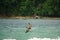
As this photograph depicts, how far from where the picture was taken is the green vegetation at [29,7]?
2286 inches

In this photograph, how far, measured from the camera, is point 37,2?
61.5 metres

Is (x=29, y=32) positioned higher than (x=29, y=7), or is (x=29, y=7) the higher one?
(x=29, y=32)

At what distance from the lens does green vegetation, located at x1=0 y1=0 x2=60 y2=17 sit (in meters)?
58.1

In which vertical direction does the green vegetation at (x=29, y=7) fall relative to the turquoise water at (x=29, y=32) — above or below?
below

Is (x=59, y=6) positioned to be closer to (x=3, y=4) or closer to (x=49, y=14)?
(x=49, y=14)

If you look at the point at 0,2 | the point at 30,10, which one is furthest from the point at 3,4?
the point at 30,10

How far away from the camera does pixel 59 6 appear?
192 ft

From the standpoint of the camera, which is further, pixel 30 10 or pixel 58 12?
pixel 30 10

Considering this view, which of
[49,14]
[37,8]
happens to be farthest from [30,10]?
[49,14]

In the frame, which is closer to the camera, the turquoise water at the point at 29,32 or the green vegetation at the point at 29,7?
the turquoise water at the point at 29,32

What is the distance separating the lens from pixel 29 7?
60875 mm

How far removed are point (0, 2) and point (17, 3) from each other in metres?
3.85

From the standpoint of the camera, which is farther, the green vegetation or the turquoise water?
the green vegetation

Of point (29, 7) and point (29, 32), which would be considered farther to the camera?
point (29, 7)
